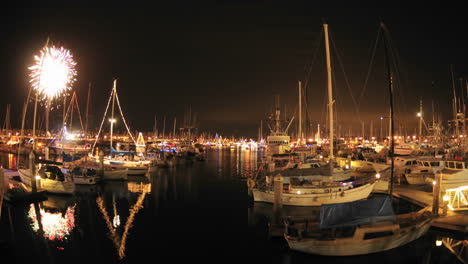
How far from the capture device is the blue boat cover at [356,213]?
15859mm

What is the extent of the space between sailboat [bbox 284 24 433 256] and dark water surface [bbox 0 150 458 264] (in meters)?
0.55

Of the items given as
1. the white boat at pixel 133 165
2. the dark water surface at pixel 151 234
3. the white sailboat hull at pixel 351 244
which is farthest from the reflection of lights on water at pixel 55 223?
the white boat at pixel 133 165

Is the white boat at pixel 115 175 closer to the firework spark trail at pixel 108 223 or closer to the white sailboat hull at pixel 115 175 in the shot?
the white sailboat hull at pixel 115 175

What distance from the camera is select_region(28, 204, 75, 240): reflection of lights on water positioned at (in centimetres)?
2068

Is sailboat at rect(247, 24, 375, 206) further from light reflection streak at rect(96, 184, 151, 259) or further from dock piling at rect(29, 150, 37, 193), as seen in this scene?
dock piling at rect(29, 150, 37, 193)

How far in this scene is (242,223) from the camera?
23.9m

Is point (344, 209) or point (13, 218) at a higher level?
point (344, 209)

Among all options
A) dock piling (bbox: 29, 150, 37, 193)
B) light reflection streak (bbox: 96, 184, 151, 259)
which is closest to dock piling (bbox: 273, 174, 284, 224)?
light reflection streak (bbox: 96, 184, 151, 259)

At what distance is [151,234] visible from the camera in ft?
68.6

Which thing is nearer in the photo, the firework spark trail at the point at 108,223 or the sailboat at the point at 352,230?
the sailboat at the point at 352,230

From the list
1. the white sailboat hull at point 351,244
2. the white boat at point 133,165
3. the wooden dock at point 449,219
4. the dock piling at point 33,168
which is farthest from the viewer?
the white boat at point 133,165

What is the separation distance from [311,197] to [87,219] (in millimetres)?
18431

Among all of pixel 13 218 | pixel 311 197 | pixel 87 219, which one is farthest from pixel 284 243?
pixel 13 218

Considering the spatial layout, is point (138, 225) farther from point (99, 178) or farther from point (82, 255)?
point (99, 178)
